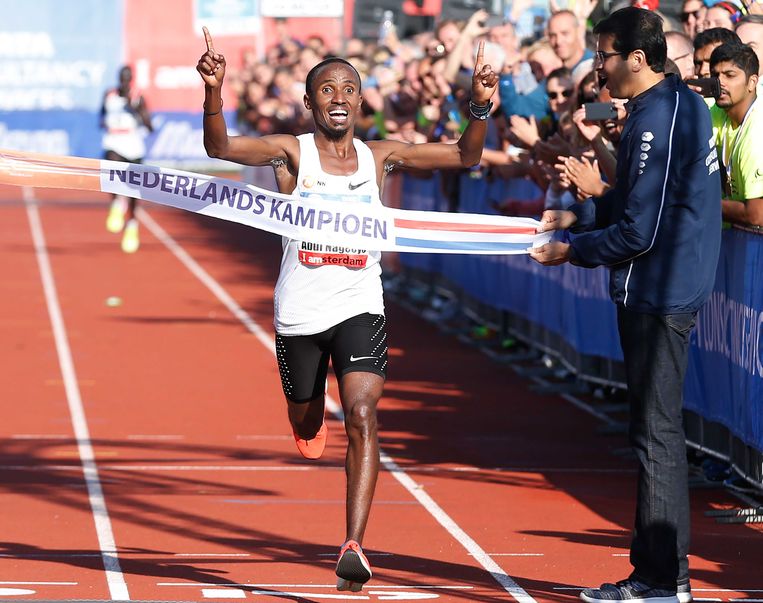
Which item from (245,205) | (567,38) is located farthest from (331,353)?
(567,38)

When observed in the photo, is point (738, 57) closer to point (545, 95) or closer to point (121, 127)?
point (545, 95)

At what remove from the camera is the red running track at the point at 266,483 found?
7.70 m

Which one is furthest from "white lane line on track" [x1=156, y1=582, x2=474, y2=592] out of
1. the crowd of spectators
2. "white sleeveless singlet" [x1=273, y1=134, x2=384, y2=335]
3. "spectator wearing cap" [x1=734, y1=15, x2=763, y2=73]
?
"spectator wearing cap" [x1=734, y1=15, x2=763, y2=73]

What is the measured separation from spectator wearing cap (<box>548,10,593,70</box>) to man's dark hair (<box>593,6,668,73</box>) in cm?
605

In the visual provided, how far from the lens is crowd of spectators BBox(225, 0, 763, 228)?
902cm

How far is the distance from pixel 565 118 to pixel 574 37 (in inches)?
58.0

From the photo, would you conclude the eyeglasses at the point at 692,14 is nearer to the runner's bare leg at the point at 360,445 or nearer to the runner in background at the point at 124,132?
the runner's bare leg at the point at 360,445

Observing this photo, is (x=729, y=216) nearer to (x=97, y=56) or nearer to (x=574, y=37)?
(x=574, y=37)

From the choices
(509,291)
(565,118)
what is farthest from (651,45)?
(509,291)

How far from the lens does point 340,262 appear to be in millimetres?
7430

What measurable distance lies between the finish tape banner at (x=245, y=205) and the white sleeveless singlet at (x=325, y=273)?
96 mm

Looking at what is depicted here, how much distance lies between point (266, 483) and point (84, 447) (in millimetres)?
1676

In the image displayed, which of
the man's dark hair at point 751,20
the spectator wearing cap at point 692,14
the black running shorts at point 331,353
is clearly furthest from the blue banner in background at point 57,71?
the black running shorts at point 331,353

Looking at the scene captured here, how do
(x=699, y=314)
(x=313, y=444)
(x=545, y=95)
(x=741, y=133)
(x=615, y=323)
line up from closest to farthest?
1. (x=313, y=444)
2. (x=741, y=133)
3. (x=699, y=314)
4. (x=615, y=323)
5. (x=545, y=95)
